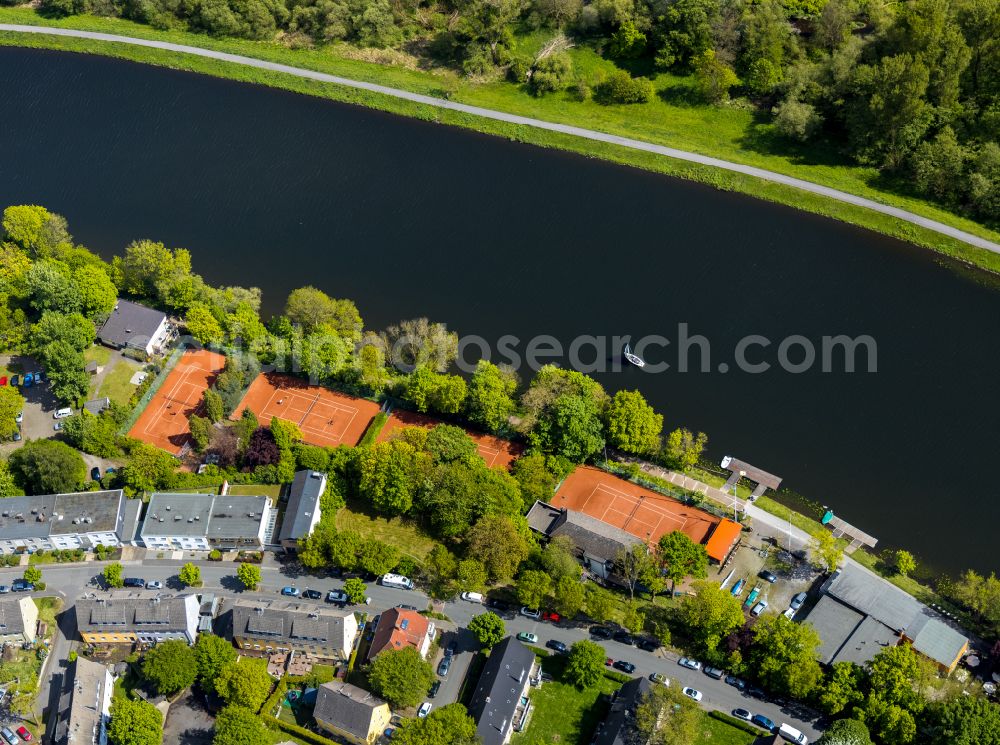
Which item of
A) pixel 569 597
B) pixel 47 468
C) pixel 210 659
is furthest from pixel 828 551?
pixel 47 468

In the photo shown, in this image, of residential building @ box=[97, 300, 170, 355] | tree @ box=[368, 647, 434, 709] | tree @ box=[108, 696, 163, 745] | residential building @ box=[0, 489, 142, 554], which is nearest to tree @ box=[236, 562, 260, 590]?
residential building @ box=[0, 489, 142, 554]

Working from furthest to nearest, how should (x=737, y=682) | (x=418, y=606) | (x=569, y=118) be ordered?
(x=569, y=118), (x=418, y=606), (x=737, y=682)

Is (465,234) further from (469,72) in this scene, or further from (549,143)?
(469,72)

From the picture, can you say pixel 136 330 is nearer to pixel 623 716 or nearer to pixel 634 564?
pixel 634 564

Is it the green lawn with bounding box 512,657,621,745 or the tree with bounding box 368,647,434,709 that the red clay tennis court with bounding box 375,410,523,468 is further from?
the tree with bounding box 368,647,434,709

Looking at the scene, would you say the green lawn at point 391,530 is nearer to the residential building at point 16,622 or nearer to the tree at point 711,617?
the tree at point 711,617

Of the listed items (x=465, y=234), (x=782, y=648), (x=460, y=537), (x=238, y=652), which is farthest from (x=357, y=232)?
(x=782, y=648)
